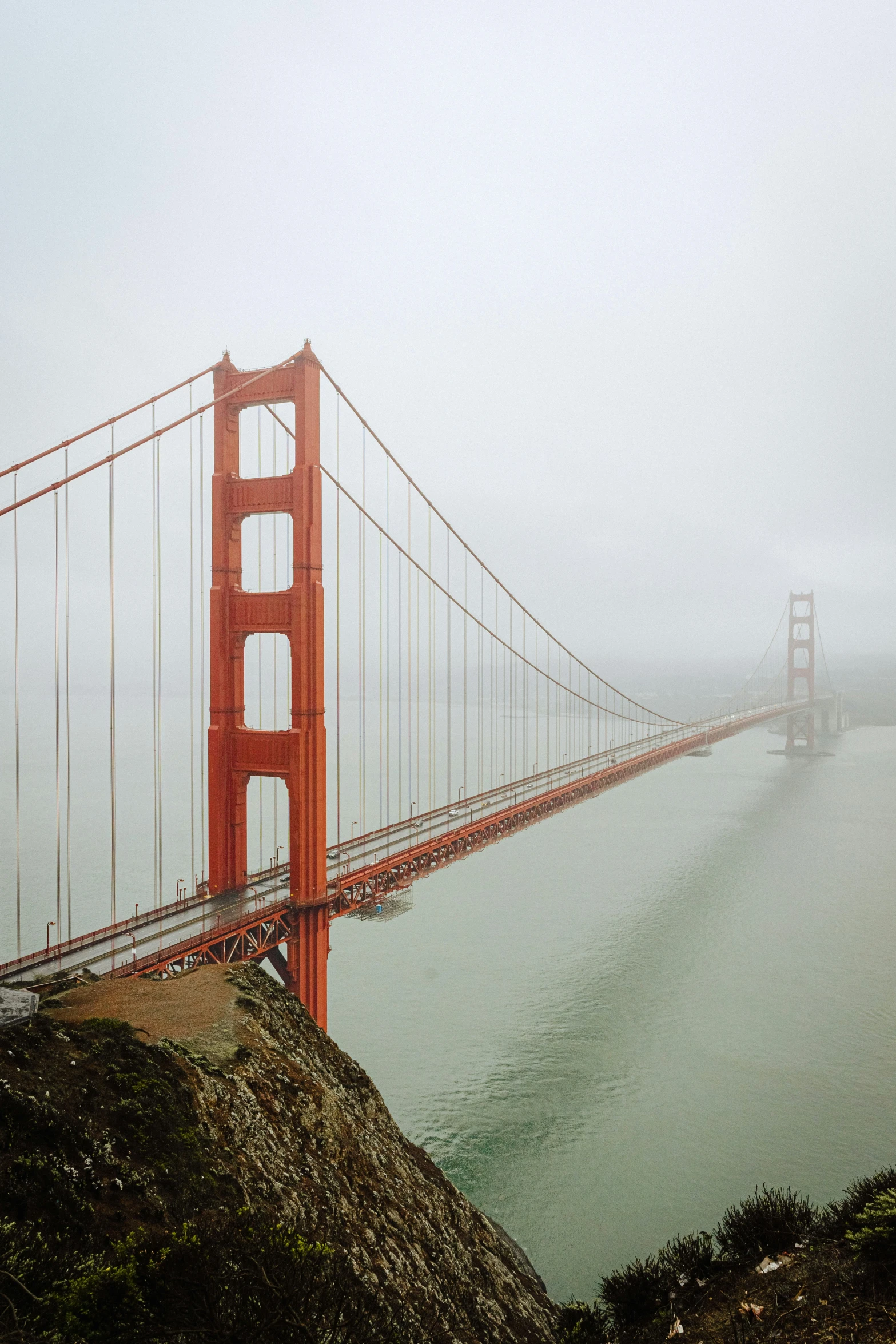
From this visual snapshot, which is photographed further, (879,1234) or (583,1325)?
(583,1325)

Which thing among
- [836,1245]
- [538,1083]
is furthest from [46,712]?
[836,1245]

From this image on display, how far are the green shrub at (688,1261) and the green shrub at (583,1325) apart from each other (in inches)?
23.1

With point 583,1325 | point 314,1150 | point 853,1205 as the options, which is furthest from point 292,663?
point 853,1205

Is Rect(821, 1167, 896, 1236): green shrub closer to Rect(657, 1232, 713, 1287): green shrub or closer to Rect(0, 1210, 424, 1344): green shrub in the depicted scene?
Rect(657, 1232, 713, 1287): green shrub

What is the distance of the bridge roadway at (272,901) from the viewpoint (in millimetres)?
8016

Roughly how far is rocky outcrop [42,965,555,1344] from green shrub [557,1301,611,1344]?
16 centimetres

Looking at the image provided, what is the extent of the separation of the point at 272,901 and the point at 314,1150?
4755 millimetres

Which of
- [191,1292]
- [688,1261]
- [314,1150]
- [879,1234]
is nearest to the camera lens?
[191,1292]

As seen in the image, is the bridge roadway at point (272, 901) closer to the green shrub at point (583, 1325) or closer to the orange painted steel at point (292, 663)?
the orange painted steel at point (292, 663)

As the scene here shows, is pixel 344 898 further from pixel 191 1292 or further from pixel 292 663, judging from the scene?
pixel 191 1292

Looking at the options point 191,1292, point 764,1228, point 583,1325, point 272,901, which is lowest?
point 583,1325

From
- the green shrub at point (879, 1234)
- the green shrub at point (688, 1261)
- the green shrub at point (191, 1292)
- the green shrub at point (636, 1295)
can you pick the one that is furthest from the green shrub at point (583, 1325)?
the green shrub at point (191, 1292)

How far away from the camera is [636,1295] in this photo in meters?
5.64

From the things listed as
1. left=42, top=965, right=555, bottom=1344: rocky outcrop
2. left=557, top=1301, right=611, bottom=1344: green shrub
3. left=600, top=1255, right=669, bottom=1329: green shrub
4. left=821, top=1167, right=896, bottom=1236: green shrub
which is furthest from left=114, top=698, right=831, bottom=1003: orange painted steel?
left=821, top=1167, right=896, bottom=1236: green shrub
